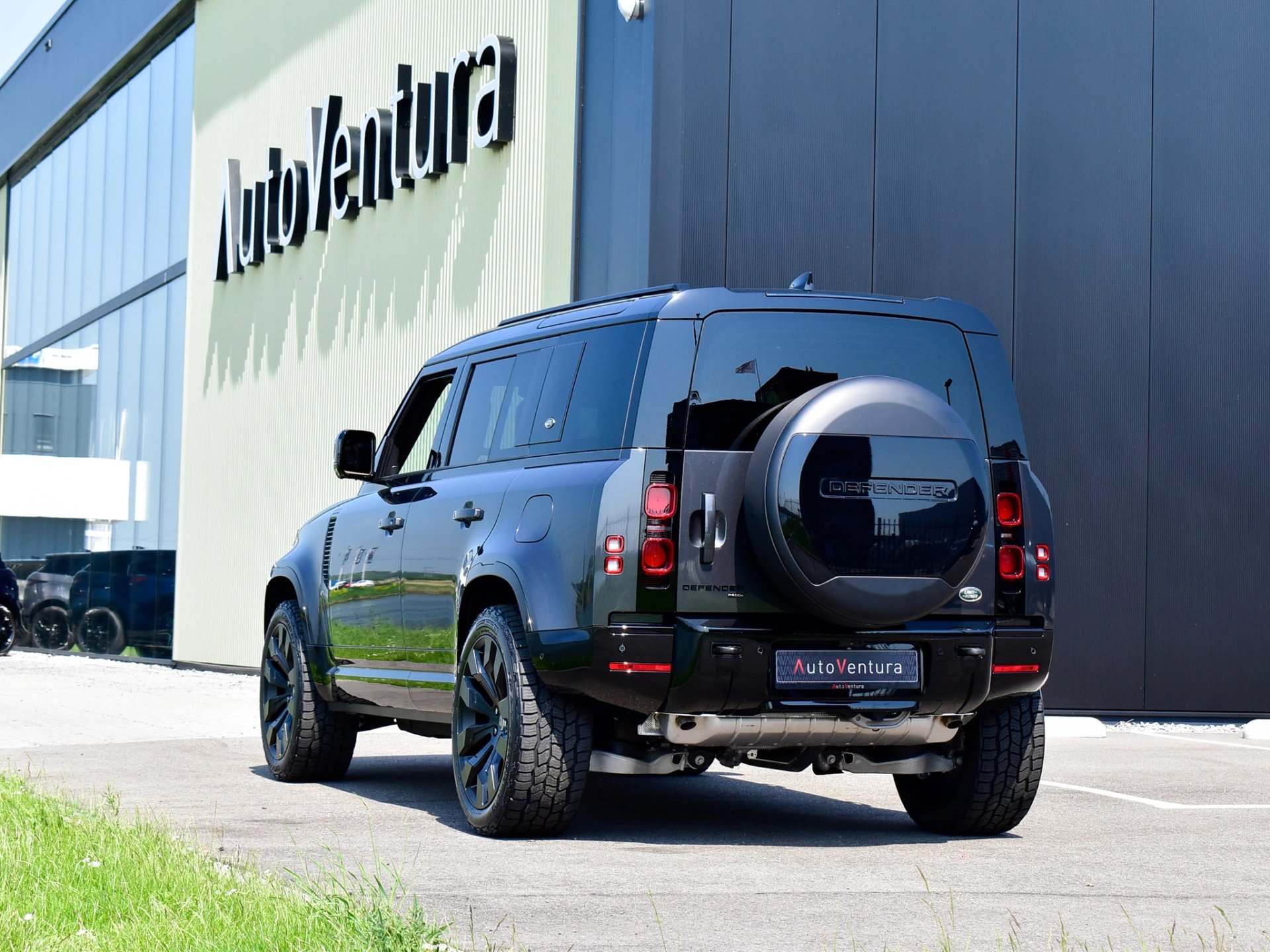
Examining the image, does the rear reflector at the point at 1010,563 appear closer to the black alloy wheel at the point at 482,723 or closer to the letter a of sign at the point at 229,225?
the black alloy wheel at the point at 482,723

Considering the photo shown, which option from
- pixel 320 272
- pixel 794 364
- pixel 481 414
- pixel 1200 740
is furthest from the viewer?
pixel 320 272

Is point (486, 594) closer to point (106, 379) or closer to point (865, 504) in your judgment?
point (865, 504)

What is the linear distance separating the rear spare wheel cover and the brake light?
0.92 feet

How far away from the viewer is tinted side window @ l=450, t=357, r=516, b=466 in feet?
24.5

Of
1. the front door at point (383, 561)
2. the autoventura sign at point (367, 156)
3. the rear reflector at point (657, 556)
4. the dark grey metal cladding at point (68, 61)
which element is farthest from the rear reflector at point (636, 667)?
the dark grey metal cladding at point (68, 61)

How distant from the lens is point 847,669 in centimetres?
625

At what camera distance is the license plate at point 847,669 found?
6.21 meters

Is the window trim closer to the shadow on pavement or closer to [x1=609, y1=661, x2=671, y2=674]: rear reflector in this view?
the shadow on pavement

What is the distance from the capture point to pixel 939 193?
14.0 m

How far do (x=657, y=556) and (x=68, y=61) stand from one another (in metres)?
29.0

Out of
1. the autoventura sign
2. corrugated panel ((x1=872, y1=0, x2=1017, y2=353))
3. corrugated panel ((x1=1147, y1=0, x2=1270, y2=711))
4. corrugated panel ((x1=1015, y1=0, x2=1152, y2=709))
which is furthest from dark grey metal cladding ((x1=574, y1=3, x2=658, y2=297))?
corrugated panel ((x1=1147, y1=0, x2=1270, y2=711))

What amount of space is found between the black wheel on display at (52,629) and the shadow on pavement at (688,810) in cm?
2023

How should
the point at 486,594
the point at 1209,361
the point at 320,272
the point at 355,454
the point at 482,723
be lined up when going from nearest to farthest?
1. the point at 482,723
2. the point at 486,594
3. the point at 355,454
4. the point at 1209,361
5. the point at 320,272

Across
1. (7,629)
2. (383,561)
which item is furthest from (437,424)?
(7,629)
